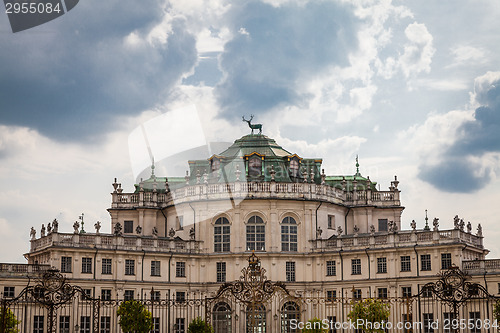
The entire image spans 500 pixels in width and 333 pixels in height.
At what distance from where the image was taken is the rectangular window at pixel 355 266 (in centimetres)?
9275

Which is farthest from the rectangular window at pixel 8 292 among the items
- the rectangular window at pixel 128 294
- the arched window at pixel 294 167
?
the arched window at pixel 294 167

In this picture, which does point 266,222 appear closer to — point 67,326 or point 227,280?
point 227,280

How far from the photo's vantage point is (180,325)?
9194 centimetres

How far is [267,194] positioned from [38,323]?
25954 mm

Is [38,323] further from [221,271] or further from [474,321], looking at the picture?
[474,321]

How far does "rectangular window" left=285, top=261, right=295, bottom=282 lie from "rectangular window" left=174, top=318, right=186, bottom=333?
11191mm

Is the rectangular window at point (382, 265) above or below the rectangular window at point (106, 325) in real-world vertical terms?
above

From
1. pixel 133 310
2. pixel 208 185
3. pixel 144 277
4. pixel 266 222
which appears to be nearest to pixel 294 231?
pixel 266 222

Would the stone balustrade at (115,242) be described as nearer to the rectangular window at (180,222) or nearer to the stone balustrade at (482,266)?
the rectangular window at (180,222)

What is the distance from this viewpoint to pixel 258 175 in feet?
324

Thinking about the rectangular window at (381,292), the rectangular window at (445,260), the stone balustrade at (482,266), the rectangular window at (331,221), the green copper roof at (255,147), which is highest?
the green copper roof at (255,147)

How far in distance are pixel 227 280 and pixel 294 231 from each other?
832 cm

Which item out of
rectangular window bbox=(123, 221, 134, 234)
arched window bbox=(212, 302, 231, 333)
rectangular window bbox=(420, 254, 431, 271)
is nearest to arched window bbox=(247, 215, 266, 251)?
arched window bbox=(212, 302, 231, 333)

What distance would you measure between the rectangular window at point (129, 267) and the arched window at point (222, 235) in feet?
29.8
